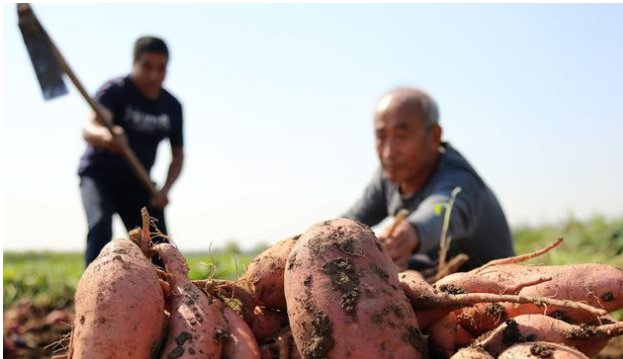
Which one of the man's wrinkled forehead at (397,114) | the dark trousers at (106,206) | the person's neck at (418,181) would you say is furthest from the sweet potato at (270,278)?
the dark trousers at (106,206)

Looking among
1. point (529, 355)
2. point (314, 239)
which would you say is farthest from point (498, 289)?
point (314, 239)

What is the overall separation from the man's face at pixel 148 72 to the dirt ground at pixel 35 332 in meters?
2.23

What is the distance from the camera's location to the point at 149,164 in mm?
6562

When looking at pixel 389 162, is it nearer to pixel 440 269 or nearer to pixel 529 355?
pixel 440 269

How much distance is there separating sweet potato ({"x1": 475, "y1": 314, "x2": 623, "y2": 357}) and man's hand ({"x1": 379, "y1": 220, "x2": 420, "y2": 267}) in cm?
163

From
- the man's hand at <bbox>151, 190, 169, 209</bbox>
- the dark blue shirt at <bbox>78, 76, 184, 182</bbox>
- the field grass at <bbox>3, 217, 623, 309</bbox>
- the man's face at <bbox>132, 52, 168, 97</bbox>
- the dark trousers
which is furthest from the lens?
the field grass at <bbox>3, 217, 623, 309</bbox>

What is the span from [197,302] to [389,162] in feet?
8.76

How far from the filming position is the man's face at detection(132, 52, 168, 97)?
6340 millimetres

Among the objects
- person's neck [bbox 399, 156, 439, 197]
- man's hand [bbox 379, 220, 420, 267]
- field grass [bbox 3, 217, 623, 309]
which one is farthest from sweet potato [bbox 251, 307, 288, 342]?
field grass [bbox 3, 217, 623, 309]

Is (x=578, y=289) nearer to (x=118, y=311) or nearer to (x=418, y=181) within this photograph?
(x=118, y=311)

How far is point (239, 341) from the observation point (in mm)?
1946

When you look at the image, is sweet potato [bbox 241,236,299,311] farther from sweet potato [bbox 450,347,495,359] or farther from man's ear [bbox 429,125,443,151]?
man's ear [bbox 429,125,443,151]

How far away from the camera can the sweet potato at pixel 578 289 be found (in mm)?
2061

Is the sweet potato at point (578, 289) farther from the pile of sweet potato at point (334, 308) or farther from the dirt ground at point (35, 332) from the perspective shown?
the dirt ground at point (35, 332)
